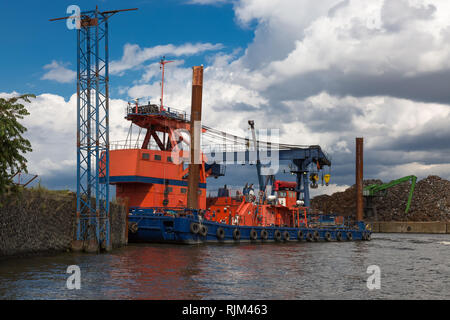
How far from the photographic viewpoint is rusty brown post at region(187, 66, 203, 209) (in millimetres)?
30281

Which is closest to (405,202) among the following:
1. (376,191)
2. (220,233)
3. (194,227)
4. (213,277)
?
(376,191)

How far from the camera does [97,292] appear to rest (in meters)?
12.8

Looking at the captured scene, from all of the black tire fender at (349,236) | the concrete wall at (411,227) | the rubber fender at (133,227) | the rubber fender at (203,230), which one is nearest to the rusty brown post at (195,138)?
the rubber fender at (203,230)

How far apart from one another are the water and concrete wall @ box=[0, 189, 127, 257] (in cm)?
69

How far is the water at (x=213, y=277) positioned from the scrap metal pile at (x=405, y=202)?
64.4 metres

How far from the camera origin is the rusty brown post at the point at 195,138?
99.3ft

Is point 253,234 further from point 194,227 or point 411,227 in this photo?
point 411,227

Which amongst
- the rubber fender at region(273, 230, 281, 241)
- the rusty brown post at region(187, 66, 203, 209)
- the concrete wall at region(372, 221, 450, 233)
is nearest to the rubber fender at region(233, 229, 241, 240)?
the rusty brown post at region(187, 66, 203, 209)

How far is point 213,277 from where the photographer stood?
52.6ft

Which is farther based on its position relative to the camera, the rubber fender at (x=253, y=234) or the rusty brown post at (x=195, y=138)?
the rubber fender at (x=253, y=234)

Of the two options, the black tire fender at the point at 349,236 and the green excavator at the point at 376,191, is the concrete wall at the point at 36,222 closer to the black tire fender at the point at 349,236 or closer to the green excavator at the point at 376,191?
the black tire fender at the point at 349,236

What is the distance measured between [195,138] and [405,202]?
68.0 metres

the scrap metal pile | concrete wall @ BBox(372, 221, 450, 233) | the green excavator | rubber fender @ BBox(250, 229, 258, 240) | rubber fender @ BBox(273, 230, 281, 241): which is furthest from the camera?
the scrap metal pile

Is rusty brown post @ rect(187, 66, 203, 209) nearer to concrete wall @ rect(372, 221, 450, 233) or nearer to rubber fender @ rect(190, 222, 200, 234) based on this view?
rubber fender @ rect(190, 222, 200, 234)
